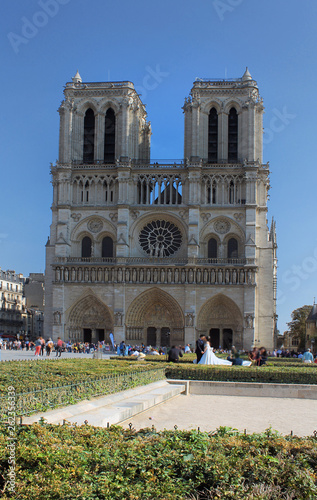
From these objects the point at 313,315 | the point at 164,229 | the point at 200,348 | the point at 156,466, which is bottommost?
the point at 156,466

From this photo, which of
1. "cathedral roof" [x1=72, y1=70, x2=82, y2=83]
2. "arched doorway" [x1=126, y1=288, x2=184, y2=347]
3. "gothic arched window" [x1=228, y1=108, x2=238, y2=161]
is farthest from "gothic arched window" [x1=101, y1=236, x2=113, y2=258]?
"cathedral roof" [x1=72, y1=70, x2=82, y2=83]

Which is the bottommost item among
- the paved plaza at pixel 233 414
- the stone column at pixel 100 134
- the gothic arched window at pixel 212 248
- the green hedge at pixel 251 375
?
the paved plaza at pixel 233 414

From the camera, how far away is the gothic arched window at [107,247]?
48.7m

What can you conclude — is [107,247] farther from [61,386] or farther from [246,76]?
[61,386]

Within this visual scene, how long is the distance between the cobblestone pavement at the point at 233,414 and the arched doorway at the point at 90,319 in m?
30.9

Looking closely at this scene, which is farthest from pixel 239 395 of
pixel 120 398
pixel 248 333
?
pixel 248 333

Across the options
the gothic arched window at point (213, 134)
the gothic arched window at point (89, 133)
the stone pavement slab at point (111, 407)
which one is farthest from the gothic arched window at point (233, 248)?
the stone pavement slab at point (111, 407)

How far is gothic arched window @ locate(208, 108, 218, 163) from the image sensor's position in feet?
164

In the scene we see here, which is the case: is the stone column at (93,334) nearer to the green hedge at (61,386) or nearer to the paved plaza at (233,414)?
the green hedge at (61,386)

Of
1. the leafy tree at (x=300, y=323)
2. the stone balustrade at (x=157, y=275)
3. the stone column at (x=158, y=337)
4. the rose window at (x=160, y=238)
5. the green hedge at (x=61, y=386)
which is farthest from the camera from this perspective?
the leafy tree at (x=300, y=323)

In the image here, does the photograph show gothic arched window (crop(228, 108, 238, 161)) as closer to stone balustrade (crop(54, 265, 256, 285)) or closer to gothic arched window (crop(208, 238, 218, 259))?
gothic arched window (crop(208, 238, 218, 259))

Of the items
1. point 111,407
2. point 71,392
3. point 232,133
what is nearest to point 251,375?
point 71,392

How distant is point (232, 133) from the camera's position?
164 ft

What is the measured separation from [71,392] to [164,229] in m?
37.0
